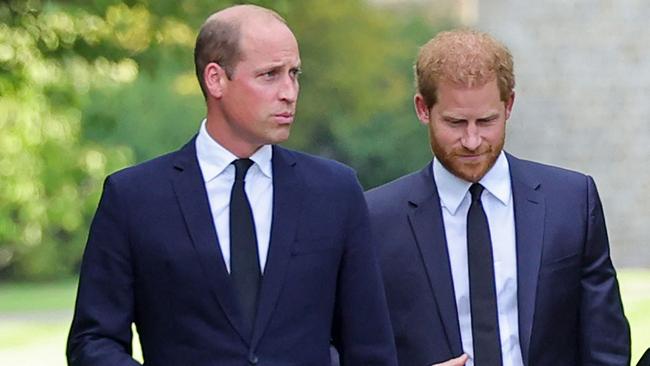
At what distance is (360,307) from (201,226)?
1.70 feet

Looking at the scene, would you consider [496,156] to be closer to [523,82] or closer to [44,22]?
[44,22]

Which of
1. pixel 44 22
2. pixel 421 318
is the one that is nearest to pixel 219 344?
pixel 421 318

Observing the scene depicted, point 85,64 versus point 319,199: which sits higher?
point 85,64

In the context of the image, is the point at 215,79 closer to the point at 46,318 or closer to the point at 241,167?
the point at 241,167

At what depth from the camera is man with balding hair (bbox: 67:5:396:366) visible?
5.39 m

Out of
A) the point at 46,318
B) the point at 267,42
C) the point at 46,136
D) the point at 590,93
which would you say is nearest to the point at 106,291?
the point at 267,42

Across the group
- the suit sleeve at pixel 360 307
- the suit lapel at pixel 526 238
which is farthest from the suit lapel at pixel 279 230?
the suit lapel at pixel 526 238

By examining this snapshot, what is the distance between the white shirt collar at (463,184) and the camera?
20.0 feet

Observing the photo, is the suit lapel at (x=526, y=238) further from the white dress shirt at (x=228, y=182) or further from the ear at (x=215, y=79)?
the ear at (x=215, y=79)

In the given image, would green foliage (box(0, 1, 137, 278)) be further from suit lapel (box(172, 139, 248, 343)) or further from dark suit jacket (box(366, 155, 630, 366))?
suit lapel (box(172, 139, 248, 343))

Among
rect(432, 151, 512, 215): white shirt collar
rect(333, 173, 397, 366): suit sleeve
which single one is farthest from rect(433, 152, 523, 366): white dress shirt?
rect(333, 173, 397, 366): suit sleeve

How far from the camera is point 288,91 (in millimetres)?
5391

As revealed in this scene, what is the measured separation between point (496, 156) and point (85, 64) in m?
12.0

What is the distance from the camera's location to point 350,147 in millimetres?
47875
